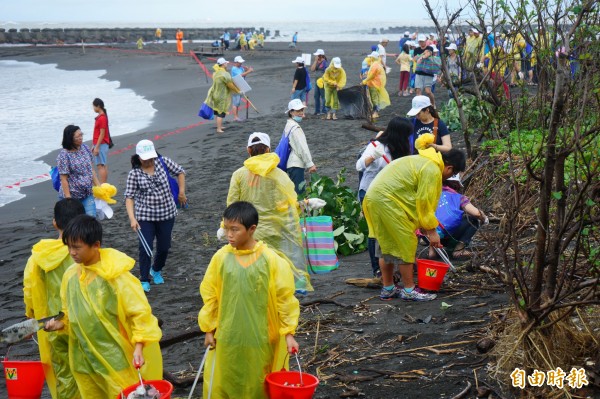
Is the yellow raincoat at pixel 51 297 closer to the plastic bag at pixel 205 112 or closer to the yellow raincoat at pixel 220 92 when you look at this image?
the plastic bag at pixel 205 112

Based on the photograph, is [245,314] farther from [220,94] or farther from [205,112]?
[220,94]

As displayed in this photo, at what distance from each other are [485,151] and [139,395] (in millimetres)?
7122

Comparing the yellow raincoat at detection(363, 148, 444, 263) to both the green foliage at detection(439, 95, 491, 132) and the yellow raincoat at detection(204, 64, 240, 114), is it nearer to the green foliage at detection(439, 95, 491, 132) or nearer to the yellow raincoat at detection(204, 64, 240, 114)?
the green foliage at detection(439, 95, 491, 132)

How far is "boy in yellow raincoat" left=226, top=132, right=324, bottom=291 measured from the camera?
278 inches

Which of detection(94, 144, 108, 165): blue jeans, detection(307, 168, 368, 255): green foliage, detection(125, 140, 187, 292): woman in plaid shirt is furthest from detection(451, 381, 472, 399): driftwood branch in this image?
detection(94, 144, 108, 165): blue jeans

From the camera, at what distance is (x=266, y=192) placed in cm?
708

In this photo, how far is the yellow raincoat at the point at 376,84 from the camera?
18062 millimetres

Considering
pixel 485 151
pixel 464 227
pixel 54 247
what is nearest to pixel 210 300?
pixel 54 247

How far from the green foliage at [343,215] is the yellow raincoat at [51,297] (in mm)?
4591

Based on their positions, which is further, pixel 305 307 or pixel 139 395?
pixel 305 307

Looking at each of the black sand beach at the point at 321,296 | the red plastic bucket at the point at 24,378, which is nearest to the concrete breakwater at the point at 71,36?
the black sand beach at the point at 321,296

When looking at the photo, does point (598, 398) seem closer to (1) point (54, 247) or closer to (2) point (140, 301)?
(2) point (140, 301)

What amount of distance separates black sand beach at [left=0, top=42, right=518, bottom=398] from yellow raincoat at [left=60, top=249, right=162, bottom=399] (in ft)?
4.03

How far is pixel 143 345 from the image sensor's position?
4.44m
